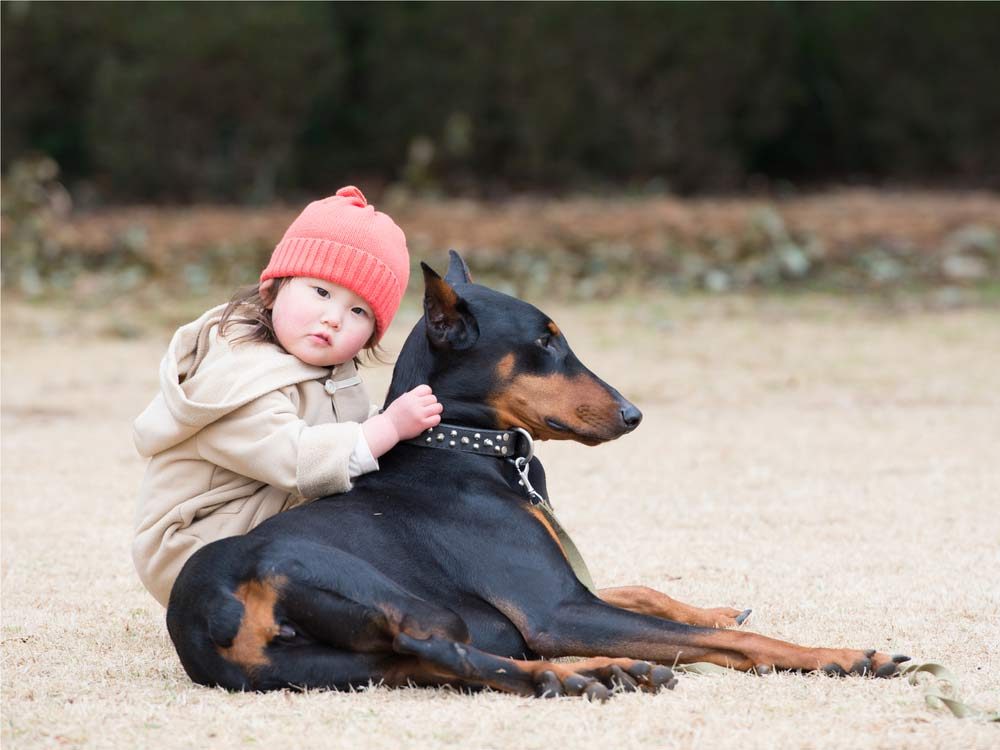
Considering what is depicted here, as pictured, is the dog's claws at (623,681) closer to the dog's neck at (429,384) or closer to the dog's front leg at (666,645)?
the dog's front leg at (666,645)

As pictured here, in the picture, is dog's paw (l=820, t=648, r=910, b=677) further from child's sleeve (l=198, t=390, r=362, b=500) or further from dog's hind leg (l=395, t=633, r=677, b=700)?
child's sleeve (l=198, t=390, r=362, b=500)

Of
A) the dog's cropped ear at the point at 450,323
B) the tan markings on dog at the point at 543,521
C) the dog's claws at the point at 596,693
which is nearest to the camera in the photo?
the dog's claws at the point at 596,693

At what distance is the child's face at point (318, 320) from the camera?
407 centimetres

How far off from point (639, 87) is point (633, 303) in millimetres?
3621

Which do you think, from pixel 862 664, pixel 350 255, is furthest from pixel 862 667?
pixel 350 255

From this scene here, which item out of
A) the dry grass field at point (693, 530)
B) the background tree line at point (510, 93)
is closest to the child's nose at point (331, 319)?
the dry grass field at point (693, 530)

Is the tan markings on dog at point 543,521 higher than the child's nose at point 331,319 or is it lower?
lower

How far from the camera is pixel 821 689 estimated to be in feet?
11.3

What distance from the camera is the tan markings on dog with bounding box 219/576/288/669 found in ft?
11.3

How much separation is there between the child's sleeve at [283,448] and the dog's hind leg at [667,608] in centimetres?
87

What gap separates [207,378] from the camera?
397 centimetres

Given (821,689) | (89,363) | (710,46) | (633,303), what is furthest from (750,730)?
(710,46)

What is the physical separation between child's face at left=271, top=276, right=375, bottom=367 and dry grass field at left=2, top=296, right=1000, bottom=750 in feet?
2.99

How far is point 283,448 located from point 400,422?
31cm
